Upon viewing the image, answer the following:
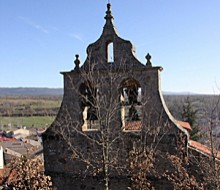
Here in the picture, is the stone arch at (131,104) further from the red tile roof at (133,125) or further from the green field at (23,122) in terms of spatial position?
the green field at (23,122)

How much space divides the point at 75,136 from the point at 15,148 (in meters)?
39.5

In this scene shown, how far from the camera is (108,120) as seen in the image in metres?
9.73

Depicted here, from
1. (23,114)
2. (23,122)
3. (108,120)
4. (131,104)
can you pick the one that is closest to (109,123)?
(108,120)

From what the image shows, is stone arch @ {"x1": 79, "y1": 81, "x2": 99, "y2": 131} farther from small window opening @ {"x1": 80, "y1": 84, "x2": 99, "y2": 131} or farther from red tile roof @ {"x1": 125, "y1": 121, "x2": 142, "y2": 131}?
red tile roof @ {"x1": 125, "y1": 121, "x2": 142, "y2": 131}

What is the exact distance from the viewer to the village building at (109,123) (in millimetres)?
10062

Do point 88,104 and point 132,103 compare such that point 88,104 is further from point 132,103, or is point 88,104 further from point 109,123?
point 132,103

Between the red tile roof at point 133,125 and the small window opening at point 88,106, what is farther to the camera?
the small window opening at point 88,106

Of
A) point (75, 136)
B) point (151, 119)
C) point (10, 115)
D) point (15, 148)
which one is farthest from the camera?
point (10, 115)

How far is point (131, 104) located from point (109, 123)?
1.13 meters

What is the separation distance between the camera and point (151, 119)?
10148mm

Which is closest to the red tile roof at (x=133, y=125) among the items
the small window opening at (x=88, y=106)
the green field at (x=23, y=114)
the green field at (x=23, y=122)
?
the small window opening at (x=88, y=106)

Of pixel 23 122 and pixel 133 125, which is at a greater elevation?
pixel 133 125

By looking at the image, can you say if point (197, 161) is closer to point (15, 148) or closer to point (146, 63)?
point (146, 63)

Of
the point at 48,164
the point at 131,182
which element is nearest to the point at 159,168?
the point at 131,182
